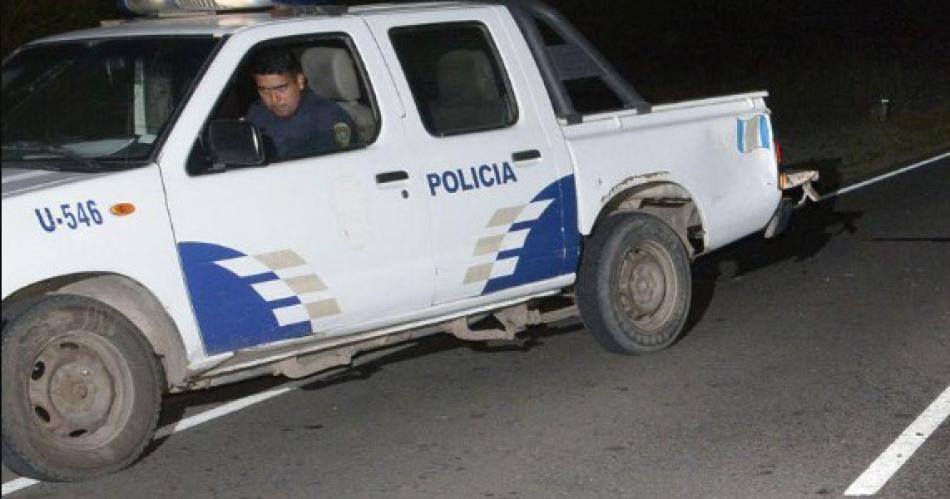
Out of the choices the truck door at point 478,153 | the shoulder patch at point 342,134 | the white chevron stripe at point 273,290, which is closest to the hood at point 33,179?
the white chevron stripe at point 273,290

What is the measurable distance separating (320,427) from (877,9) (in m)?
38.9

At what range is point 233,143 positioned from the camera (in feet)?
23.5

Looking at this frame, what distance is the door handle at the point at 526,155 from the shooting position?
8.43m

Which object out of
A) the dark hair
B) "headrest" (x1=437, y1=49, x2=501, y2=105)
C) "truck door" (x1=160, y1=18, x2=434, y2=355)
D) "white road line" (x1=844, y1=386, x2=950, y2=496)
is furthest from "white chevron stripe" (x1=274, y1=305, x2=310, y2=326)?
"white road line" (x1=844, y1=386, x2=950, y2=496)

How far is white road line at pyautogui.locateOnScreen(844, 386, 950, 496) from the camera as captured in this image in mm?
6707

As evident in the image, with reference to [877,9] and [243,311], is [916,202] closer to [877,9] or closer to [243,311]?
[243,311]

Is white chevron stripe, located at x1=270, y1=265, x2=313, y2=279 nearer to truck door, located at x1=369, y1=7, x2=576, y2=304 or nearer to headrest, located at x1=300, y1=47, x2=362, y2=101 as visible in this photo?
truck door, located at x1=369, y1=7, x2=576, y2=304

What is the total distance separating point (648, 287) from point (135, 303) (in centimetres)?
313

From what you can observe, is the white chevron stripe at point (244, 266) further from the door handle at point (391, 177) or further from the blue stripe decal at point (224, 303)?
the door handle at point (391, 177)

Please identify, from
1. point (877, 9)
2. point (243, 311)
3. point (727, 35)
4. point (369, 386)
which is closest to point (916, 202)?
point (369, 386)

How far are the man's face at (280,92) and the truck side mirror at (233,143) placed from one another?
2.14 feet

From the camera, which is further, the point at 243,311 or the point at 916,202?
the point at 916,202

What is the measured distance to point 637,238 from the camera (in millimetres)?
9141

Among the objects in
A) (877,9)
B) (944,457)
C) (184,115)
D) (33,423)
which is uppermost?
(184,115)
